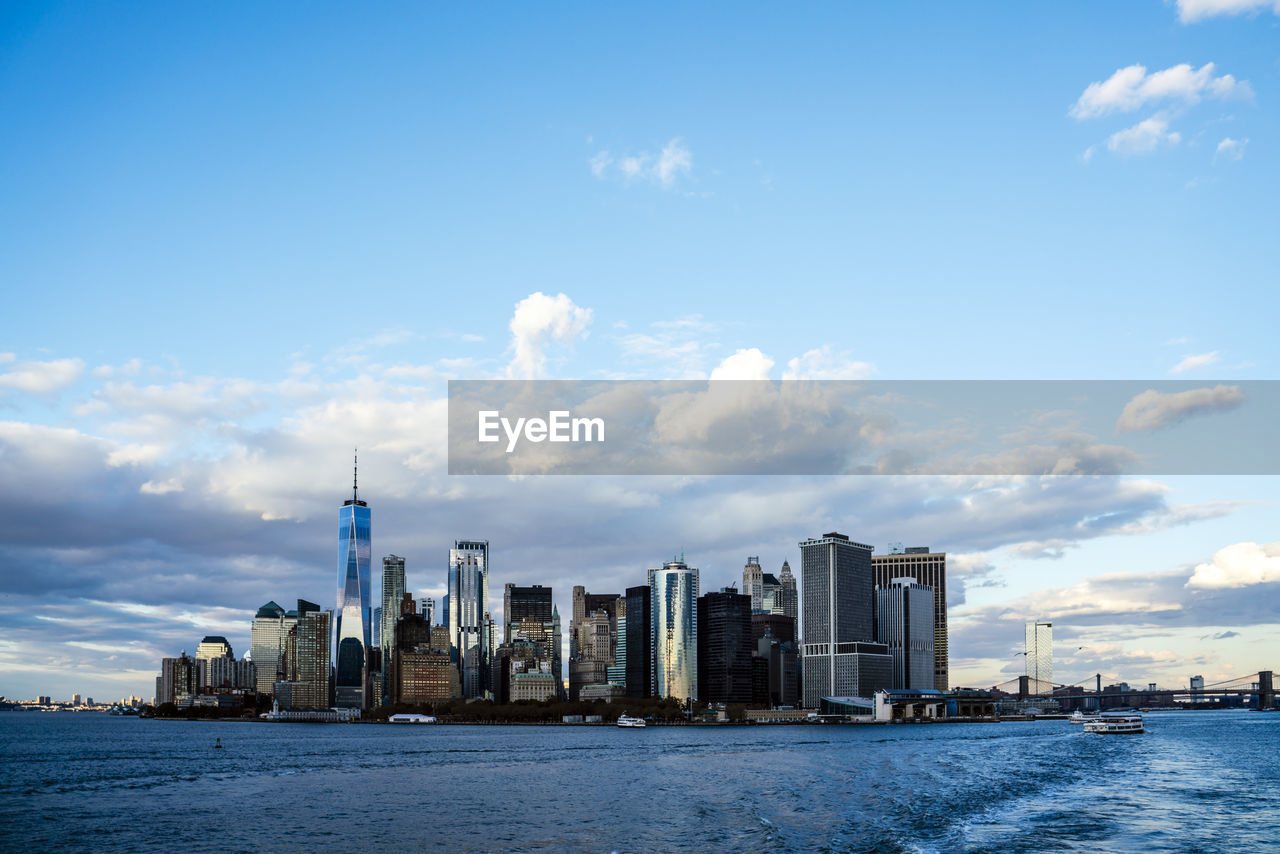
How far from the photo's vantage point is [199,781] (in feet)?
417

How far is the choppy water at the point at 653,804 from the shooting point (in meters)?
77.8

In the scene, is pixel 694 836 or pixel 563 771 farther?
pixel 563 771

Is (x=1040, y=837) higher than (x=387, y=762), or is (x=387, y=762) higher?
(x=1040, y=837)

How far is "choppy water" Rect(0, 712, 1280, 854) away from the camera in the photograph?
77.8m

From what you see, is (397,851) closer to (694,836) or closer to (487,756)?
(694,836)

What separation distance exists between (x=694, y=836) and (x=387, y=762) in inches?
3753

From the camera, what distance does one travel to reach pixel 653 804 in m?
99.5

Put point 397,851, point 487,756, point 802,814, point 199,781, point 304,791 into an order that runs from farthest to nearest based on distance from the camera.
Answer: point 487,756, point 199,781, point 304,791, point 802,814, point 397,851

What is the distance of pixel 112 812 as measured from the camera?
316 ft

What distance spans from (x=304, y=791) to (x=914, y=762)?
3436 inches

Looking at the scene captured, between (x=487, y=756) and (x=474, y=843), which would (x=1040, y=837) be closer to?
(x=474, y=843)

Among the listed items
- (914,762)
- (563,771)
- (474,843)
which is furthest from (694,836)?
(914,762)

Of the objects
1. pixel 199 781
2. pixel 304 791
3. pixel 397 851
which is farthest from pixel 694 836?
pixel 199 781

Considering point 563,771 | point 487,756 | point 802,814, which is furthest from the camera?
point 487,756
